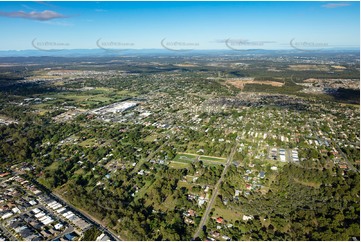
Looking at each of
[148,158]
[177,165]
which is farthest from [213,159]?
[148,158]

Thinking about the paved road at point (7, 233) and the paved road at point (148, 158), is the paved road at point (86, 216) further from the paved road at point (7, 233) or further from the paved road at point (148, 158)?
the paved road at point (148, 158)

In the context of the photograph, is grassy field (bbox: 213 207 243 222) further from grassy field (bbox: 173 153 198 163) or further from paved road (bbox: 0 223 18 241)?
paved road (bbox: 0 223 18 241)

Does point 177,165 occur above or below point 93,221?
above

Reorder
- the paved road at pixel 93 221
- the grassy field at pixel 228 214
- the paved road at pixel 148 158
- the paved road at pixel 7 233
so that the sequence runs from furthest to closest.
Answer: the paved road at pixel 148 158 < the grassy field at pixel 228 214 < the paved road at pixel 93 221 < the paved road at pixel 7 233

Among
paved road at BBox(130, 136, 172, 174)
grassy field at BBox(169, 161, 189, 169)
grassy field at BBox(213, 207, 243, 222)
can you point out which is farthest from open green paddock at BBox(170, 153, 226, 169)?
grassy field at BBox(213, 207, 243, 222)

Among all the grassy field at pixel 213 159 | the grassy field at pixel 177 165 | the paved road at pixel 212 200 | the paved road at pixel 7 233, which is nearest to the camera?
the paved road at pixel 7 233

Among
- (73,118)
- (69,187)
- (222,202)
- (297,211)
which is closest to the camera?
(297,211)

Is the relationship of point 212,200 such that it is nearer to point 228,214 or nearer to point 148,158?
point 228,214

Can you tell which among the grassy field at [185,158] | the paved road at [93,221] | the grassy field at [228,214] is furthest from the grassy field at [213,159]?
the paved road at [93,221]

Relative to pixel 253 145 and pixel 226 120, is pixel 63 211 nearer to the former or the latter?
pixel 253 145

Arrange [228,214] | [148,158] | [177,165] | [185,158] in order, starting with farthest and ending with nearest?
[148,158] < [185,158] < [177,165] < [228,214]

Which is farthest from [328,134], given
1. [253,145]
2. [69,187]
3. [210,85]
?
[210,85]
